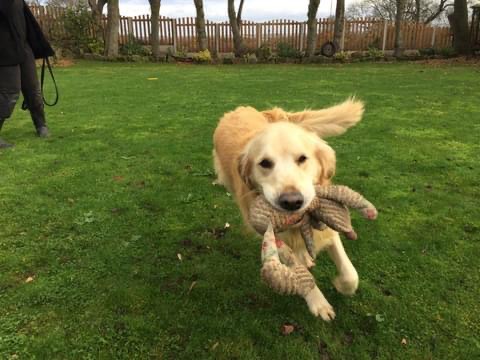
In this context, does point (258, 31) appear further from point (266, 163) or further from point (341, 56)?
point (266, 163)

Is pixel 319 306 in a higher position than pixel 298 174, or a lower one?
lower

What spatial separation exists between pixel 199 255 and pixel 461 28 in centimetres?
1882

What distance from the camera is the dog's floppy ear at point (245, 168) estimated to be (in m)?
2.79

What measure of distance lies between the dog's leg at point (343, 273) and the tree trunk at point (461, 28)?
1854cm

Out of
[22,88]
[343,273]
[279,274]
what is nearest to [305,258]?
[343,273]

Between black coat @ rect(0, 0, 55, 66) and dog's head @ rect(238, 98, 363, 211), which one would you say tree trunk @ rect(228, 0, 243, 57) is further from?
dog's head @ rect(238, 98, 363, 211)

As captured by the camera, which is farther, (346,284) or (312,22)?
(312,22)

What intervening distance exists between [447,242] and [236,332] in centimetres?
187

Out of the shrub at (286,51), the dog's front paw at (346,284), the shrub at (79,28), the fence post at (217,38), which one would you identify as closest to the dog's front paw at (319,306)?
the dog's front paw at (346,284)

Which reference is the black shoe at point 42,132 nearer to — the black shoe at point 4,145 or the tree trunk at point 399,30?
the black shoe at point 4,145

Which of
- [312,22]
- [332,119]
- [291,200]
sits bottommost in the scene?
[291,200]

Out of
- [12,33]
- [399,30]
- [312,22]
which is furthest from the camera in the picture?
[312,22]

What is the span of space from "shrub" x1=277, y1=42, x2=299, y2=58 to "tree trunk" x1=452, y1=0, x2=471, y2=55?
22.7 ft

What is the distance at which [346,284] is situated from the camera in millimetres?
2625
